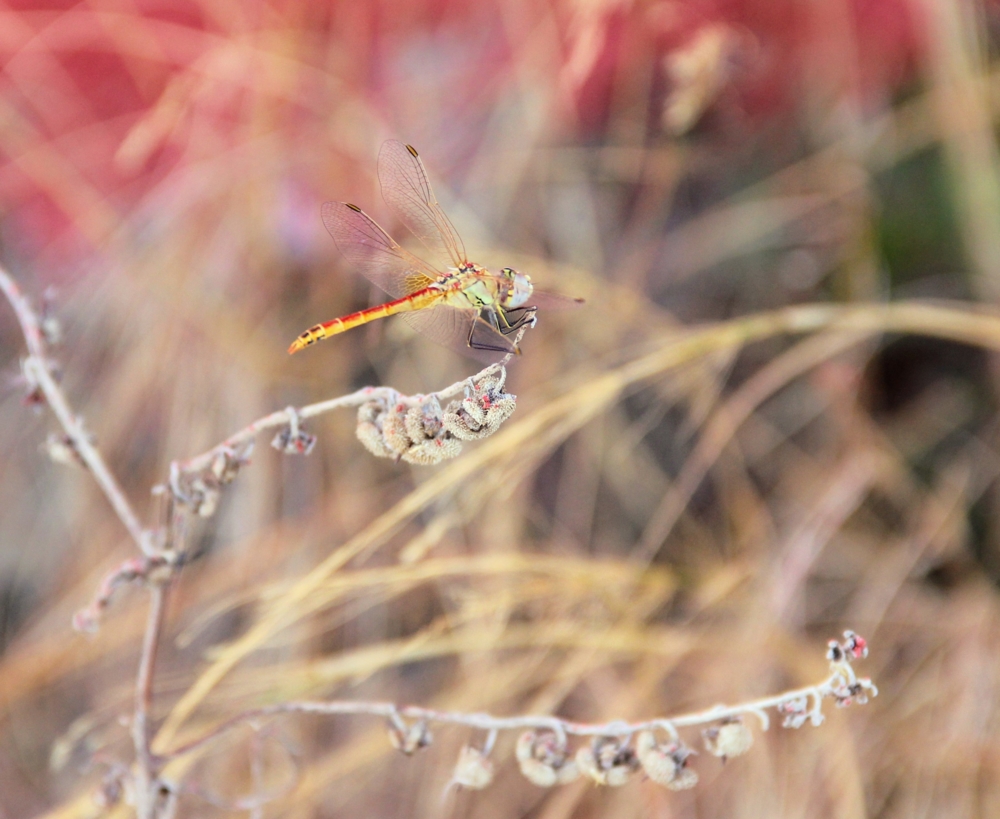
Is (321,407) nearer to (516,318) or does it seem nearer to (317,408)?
(317,408)

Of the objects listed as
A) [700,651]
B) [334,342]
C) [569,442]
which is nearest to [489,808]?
[700,651]

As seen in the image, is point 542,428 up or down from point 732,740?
up

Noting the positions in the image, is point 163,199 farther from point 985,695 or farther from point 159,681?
point 985,695

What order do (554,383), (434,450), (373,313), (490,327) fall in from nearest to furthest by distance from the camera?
(434,450), (490,327), (373,313), (554,383)

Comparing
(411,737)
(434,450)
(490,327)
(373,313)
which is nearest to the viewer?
(434,450)

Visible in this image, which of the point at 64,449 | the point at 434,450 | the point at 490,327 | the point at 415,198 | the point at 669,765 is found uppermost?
the point at 415,198

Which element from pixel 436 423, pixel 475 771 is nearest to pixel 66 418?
pixel 436 423
